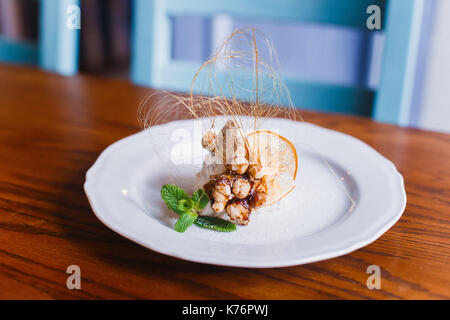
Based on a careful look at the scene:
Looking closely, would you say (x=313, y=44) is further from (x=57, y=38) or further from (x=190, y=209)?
(x=190, y=209)

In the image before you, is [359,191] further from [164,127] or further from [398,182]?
[164,127]

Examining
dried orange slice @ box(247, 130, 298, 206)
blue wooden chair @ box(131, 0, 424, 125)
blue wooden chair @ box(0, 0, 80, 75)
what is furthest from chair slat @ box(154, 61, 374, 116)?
dried orange slice @ box(247, 130, 298, 206)

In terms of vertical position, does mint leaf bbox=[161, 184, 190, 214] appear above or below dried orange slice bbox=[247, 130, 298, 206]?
below

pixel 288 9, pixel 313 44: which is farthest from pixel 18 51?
pixel 313 44

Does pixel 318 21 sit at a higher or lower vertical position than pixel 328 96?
higher

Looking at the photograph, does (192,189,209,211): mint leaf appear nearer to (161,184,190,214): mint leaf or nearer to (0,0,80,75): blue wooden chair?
(161,184,190,214): mint leaf
